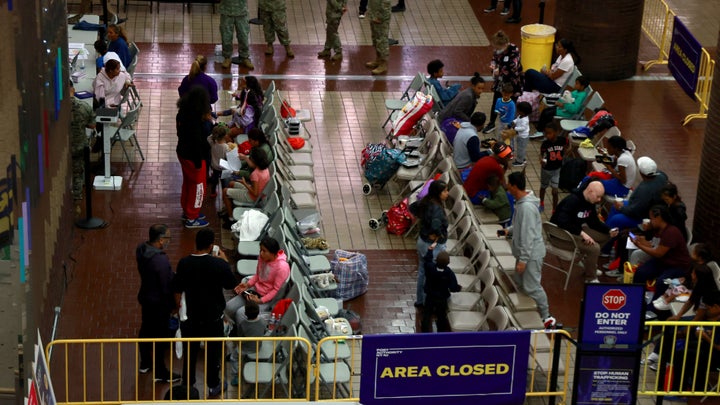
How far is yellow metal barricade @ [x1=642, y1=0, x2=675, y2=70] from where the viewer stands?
21.9 metres

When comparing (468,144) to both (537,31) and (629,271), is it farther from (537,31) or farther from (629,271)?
(537,31)

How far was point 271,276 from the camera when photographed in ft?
39.7

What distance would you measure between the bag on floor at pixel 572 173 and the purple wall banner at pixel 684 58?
476cm

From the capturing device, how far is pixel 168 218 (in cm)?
1556

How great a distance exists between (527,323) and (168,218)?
5.34 metres

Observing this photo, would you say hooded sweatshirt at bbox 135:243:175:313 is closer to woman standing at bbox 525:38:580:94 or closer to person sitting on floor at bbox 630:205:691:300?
person sitting on floor at bbox 630:205:691:300

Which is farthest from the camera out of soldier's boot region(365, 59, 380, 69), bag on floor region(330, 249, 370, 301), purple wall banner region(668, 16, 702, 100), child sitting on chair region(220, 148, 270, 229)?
soldier's boot region(365, 59, 380, 69)

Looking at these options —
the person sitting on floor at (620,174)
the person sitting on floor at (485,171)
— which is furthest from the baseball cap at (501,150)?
the person sitting on floor at (620,174)

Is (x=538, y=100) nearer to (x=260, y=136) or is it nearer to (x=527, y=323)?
(x=260, y=136)

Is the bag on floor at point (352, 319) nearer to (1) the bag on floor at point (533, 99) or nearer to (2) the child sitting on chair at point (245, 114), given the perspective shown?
(2) the child sitting on chair at point (245, 114)

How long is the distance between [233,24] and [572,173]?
7.59 metres

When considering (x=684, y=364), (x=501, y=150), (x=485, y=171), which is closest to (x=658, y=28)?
(x=501, y=150)

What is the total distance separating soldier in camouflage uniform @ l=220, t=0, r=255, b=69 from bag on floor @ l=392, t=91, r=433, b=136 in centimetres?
446

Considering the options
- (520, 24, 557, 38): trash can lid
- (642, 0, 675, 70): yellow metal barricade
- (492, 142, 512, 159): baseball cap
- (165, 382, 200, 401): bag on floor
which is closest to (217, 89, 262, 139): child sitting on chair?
(492, 142, 512, 159): baseball cap
